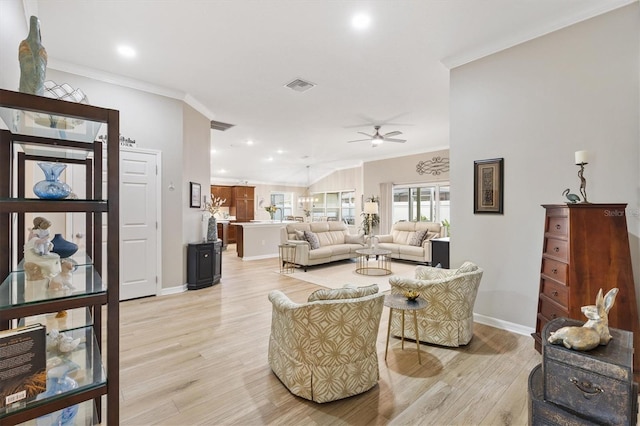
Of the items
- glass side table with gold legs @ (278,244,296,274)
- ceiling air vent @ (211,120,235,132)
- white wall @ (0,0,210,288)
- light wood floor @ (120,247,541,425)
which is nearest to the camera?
light wood floor @ (120,247,541,425)

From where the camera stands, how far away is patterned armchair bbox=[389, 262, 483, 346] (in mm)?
2798

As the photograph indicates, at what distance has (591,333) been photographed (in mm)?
1422

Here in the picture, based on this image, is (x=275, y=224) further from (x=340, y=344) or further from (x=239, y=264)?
(x=340, y=344)

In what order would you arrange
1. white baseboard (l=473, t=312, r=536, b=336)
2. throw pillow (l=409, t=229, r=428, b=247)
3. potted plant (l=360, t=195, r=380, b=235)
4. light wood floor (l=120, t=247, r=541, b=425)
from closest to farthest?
light wood floor (l=120, t=247, r=541, b=425) → white baseboard (l=473, t=312, r=536, b=336) → throw pillow (l=409, t=229, r=428, b=247) → potted plant (l=360, t=195, r=380, b=235)

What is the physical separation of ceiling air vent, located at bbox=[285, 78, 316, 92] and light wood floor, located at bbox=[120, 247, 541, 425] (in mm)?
3221

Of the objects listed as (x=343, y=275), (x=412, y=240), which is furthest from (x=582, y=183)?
(x=412, y=240)

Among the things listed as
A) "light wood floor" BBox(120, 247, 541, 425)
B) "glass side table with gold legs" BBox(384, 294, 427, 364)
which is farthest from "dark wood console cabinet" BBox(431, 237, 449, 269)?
"glass side table with gold legs" BBox(384, 294, 427, 364)

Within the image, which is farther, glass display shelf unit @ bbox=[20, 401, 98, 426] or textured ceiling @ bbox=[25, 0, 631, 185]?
textured ceiling @ bbox=[25, 0, 631, 185]

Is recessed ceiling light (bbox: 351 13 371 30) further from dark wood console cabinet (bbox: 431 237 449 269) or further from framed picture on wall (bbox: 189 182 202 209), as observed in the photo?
framed picture on wall (bbox: 189 182 202 209)

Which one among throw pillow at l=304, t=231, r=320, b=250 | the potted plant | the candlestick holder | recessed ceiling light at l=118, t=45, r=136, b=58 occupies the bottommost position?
throw pillow at l=304, t=231, r=320, b=250

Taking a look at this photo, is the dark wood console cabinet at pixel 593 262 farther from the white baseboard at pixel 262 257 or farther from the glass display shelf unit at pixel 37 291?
the white baseboard at pixel 262 257

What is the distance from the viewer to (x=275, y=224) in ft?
27.5

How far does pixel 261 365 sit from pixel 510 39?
406 centimetres

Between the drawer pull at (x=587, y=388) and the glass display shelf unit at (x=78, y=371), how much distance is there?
6.67 feet
